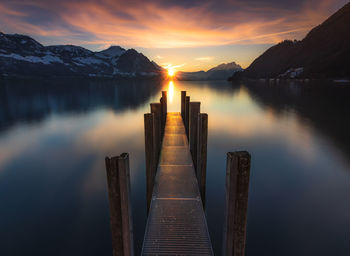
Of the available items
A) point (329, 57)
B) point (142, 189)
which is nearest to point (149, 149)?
point (142, 189)

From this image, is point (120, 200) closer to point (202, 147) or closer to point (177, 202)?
point (177, 202)

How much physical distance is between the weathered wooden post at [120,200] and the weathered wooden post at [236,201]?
6.67 ft

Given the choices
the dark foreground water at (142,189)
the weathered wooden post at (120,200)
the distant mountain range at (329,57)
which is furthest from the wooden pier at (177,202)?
the distant mountain range at (329,57)

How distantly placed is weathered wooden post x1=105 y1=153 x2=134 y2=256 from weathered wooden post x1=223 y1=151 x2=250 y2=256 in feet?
6.67

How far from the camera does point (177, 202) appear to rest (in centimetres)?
748

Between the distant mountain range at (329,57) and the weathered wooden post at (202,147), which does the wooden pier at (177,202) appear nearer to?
the weathered wooden post at (202,147)

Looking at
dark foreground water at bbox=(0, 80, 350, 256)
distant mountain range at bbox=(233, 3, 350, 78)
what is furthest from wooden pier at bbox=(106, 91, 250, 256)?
distant mountain range at bbox=(233, 3, 350, 78)

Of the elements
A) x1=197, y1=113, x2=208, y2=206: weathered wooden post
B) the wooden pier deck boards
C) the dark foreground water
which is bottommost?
the dark foreground water

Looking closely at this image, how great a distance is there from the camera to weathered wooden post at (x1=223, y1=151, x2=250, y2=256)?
3889 millimetres

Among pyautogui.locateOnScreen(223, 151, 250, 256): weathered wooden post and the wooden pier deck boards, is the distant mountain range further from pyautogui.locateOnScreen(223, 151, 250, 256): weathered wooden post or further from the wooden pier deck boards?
pyautogui.locateOnScreen(223, 151, 250, 256): weathered wooden post

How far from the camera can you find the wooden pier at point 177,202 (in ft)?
13.0

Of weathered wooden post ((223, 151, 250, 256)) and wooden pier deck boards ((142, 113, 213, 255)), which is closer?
weathered wooden post ((223, 151, 250, 256))

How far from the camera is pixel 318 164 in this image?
15.6 metres

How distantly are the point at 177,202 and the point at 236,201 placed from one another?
381cm
